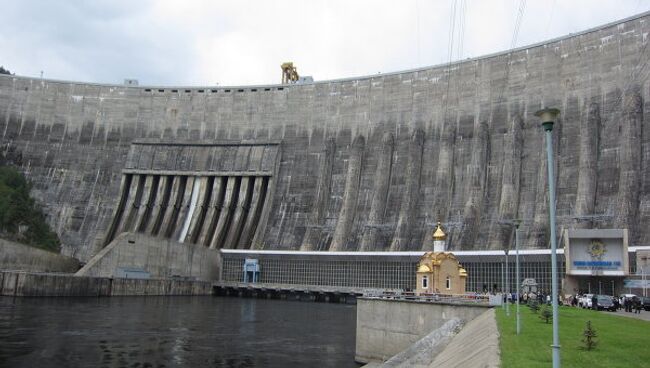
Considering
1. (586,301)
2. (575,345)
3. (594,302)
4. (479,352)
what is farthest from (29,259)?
(575,345)

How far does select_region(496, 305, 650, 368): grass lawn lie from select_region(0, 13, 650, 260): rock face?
1224 inches

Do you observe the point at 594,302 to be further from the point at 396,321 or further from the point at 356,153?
the point at 356,153

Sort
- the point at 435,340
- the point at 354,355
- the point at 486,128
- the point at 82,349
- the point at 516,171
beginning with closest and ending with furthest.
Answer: the point at 435,340
the point at 82,349
the point at 354,355
the point at 516,171
the point at 486,128

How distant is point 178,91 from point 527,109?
49.1 meters

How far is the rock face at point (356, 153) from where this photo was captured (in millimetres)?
56969

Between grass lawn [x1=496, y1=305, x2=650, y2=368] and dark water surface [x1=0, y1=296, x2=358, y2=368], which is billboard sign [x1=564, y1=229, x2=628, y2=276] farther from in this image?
grass lawn [x1=496, y1=305, x2=650, y2=368]

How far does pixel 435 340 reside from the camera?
79.7ft

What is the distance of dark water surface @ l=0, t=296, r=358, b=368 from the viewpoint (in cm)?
2491

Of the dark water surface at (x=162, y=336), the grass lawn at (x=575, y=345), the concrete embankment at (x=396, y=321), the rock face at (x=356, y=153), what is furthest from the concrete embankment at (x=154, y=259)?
the grass lawn at (x=575, y=345)

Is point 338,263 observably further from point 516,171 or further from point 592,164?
point 592,164

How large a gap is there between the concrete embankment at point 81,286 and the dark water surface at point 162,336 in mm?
2106

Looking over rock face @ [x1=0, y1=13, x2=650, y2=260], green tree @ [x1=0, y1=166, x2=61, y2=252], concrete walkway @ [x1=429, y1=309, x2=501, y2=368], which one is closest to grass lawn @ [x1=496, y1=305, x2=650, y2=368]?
concrete walkway @ [x1=429, y1=309, x2=501, y2=368]

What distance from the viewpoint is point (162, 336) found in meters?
31.6

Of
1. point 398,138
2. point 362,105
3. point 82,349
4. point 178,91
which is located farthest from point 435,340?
point 178,91
